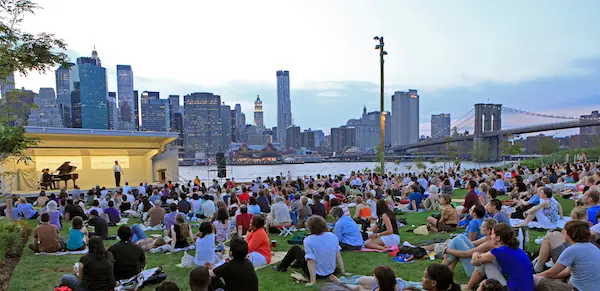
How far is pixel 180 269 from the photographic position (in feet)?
18.7

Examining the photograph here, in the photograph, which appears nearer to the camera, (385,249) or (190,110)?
(385,249)

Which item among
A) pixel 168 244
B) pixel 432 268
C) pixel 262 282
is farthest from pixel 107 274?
pixel 432 268

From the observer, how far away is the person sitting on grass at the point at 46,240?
6.75 metres

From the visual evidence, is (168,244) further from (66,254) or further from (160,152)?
(160,152)

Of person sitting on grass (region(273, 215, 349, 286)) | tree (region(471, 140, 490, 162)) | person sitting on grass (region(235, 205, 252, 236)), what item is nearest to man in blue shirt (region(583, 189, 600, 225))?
person sitting on grass (region(273, 215, 349, 286))

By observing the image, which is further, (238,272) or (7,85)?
(7,85)

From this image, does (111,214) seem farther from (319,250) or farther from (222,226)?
(319,250)

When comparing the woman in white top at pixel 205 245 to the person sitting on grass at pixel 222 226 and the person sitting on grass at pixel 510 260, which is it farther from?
the person sitting on grass at pixel 510 260

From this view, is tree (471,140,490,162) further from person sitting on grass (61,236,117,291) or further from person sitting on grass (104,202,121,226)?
person sitting on grass (61,236,117,291)

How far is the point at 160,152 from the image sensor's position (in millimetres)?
22703

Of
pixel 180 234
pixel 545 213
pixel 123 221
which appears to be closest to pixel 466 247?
pixel 545 213

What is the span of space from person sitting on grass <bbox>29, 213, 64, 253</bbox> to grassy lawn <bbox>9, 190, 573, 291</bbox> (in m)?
0.17

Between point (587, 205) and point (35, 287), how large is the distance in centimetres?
847

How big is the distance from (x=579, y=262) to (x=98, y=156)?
2278cm
